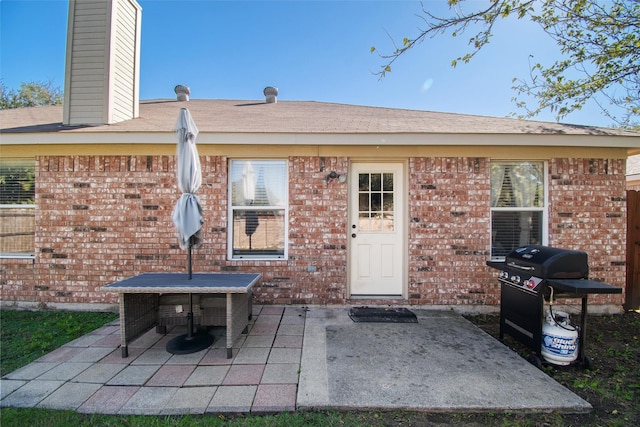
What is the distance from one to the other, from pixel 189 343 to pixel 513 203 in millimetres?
5476

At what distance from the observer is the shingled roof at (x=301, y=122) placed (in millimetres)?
4652

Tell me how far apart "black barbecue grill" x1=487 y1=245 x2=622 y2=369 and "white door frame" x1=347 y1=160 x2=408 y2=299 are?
168 cm

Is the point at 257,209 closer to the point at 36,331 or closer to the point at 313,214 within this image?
the point at 313,214

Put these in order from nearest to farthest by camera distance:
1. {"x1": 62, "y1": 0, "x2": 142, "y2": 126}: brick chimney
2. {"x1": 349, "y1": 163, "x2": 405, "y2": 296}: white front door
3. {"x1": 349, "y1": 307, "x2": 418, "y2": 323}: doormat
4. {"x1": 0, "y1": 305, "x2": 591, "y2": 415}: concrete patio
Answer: {"x1": 0, "y1": 305, "x2": 591, "y2": 415}: concrete patio, {"x1": 349, "y1": 307, "x2": 418, "y2": 323}: doormat, {"x1": 349, "y1": 163, "x2": 405, "y2": 296}: white front door, {"x1": 62, "y1": 0, "x2": 142, "y2": 126}: brick chimney

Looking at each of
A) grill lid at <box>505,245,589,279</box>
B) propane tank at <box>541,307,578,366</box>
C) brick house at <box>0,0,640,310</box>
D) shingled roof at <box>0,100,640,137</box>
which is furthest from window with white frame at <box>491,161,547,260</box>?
propane tank at <box>541,307,578,366</box>

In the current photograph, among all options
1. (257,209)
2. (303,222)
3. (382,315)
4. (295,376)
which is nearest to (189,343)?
(295,376)

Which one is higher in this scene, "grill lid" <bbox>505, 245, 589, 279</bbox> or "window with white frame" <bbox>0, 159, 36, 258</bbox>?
"window with white frame" <bbox>0, 159, 36, 258</bbox>

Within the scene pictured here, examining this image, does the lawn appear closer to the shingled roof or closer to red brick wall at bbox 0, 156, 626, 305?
red brick wall at bbox 0, 156, 626, 305

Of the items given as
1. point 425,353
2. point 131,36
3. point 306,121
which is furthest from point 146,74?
point 425,353

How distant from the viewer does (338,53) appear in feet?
26.2

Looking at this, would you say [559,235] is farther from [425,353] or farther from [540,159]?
[425,353]

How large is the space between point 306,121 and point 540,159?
164 inches

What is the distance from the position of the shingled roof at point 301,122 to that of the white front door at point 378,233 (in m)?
0.83

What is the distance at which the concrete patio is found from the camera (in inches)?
98.0
